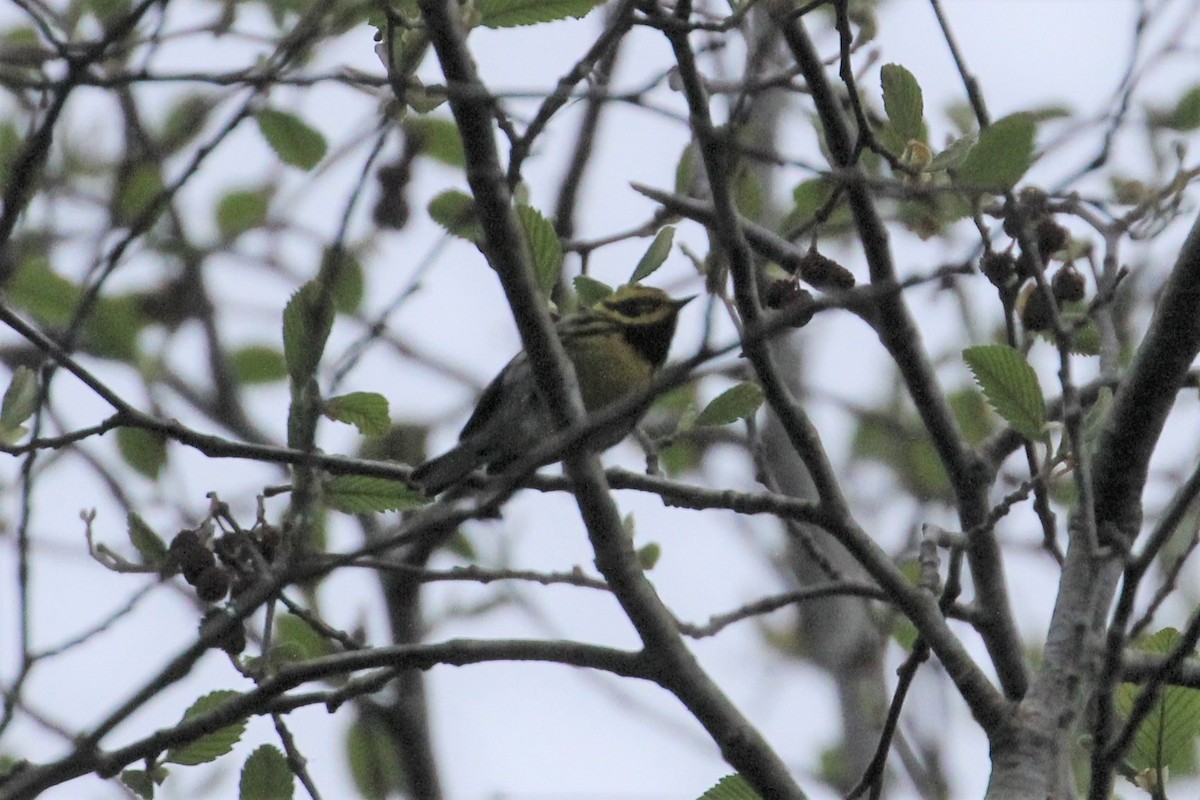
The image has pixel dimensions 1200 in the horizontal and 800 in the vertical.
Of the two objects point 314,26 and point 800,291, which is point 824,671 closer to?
point 800,291

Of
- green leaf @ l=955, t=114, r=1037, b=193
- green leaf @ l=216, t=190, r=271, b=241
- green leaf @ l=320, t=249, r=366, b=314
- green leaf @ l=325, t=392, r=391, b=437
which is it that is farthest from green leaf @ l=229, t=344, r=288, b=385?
green leaf @ l=955, t=114, r=1037, b=193

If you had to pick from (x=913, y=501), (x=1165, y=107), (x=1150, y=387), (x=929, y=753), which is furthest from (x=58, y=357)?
(x=913, y=501)

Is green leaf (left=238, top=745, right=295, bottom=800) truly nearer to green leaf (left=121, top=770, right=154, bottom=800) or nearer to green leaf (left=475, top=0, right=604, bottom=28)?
green leaf (left=121, top=770, right=154, bottom=800)

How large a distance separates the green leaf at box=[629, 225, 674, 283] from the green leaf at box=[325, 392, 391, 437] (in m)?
0.54

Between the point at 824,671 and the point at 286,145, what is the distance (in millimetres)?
3573

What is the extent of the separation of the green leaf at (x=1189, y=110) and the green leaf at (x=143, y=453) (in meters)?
2.22

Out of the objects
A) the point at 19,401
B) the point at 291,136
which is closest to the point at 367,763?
the point at 291,136

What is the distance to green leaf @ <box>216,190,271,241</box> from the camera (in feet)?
16.2

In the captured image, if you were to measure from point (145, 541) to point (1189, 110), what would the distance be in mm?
2219

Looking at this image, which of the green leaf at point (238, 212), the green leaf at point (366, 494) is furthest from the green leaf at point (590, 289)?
the green leaf at point (238, 212)

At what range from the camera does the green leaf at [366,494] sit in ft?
9.43

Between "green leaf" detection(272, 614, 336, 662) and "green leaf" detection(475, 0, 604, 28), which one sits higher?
"green leaf" detection(475, 0, 604, 28)

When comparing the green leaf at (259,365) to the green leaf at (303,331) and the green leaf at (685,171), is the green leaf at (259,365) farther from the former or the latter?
the green leaf at (303,331)

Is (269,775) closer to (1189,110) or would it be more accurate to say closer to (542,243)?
(542,243)
